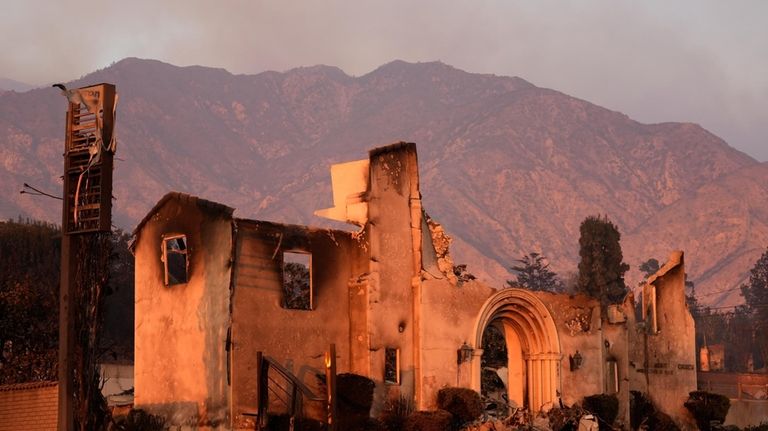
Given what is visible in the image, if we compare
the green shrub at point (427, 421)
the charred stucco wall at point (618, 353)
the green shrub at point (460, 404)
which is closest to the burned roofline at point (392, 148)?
the green shrub at point (460, 404)

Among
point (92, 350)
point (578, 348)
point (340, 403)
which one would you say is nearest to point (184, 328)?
point (340, 403)

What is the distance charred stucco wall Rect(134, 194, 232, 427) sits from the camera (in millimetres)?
29781

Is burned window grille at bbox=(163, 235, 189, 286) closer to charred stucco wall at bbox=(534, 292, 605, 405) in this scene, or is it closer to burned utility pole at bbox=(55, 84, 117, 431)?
burned utility pole at bbox=(55, 84, 117, 431)

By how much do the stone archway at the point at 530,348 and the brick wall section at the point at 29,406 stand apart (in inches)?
500

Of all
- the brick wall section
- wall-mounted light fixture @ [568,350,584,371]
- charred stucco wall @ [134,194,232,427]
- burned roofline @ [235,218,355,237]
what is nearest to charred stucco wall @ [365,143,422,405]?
burned roofline @ [235,218,355,237]

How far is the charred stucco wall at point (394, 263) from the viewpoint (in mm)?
32375

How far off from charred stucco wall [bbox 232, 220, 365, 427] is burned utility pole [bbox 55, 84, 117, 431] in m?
6.74

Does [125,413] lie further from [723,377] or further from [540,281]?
[540,281]

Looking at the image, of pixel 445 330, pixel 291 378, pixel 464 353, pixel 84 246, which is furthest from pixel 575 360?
pixel 84 246

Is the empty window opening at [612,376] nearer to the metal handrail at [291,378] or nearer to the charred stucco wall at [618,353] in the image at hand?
the charred stucco wall at [618,353]

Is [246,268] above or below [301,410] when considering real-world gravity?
above

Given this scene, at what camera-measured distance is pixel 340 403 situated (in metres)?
30.6

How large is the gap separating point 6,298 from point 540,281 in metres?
89.1

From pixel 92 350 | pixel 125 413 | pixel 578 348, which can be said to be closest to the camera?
pixel 92 350
